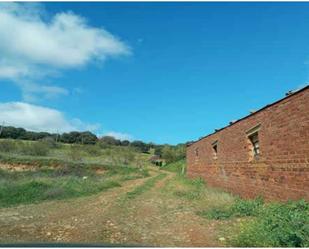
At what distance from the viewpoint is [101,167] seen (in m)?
40.8

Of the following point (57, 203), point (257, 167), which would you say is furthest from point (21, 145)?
point (257, 167)

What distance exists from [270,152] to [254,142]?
7.24 feet

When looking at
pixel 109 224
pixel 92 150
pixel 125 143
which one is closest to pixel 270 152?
pixel 109 224

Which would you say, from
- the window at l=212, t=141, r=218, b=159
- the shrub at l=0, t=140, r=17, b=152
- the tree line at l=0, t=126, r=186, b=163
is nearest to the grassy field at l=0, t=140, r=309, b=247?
the window at l=212, t=141, r=218, b=159

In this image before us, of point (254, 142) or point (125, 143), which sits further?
point (125, 143)

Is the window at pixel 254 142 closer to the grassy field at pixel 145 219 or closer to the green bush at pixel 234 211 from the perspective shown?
the grassy field at pixel 145 219

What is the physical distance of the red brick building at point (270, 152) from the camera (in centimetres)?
997

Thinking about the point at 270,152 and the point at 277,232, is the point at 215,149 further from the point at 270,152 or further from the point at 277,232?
the point at 277,232

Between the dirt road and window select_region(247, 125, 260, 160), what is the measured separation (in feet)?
9.80

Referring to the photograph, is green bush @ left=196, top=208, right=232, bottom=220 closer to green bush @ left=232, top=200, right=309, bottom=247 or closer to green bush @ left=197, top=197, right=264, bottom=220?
green bush @ left=197, top=197, right=264, bottom=220

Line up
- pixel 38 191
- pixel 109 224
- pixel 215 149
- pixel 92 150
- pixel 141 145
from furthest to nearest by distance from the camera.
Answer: pixel 141 145
pixel 92 150
pixel 215 149
pixel 38 191
pixel 109 224

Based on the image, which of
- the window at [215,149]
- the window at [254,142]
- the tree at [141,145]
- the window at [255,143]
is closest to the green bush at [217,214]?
the window at [254,142]

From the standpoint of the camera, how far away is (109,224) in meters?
9.91

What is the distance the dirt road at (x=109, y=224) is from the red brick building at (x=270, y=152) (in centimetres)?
242
